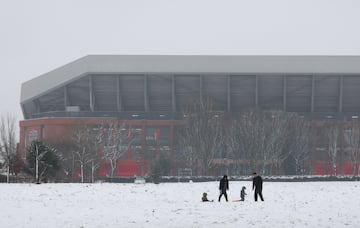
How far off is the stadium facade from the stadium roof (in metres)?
0.13

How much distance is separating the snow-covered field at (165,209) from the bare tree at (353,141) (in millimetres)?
46434

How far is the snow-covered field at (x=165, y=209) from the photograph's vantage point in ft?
70.9

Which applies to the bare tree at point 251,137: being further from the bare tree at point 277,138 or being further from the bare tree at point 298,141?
the bare tree at point 298,141

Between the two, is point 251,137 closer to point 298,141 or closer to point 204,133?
point 204,133

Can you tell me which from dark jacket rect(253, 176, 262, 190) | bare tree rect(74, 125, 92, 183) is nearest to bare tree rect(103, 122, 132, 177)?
bare tree rect(74, 125, 92, 183)

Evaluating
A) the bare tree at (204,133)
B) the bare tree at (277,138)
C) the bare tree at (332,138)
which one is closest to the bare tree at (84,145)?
the bare tree at (204,133)

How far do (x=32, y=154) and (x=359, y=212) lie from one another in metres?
26.4

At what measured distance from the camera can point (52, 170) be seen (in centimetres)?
4506

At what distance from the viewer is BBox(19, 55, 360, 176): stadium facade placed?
8550cm

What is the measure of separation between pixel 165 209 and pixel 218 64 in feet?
202

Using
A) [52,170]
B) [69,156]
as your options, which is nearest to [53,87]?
[69,156]

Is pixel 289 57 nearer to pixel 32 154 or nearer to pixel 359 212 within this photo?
pixel 32 154

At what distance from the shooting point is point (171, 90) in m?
89.0

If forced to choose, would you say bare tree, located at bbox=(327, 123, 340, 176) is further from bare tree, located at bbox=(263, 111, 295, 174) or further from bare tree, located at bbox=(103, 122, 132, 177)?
bare tree, located at bbox=(103, 122, 132, 177)
